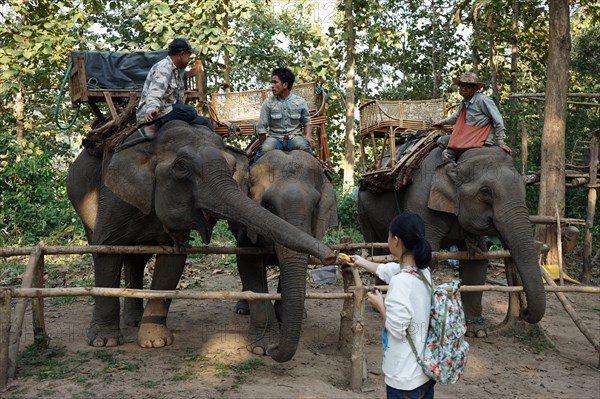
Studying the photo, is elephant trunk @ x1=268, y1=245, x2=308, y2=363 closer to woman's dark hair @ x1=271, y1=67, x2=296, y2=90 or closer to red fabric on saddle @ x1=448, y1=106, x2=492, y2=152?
woman's dark hair @ x1=271, y1=67, x2=296, y2=90

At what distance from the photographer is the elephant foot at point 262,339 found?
617cm

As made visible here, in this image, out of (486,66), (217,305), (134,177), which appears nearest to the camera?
(134,177)

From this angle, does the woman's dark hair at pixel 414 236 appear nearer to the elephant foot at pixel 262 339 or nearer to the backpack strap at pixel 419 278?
the backpack strap at pixel 419 278

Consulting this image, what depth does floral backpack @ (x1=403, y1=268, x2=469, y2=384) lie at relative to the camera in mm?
3438

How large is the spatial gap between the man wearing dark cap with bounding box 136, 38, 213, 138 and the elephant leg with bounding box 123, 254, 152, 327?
6.84 feet

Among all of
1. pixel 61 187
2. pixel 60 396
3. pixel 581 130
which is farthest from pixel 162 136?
pixel 581 130

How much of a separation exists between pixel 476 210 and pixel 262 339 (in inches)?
108

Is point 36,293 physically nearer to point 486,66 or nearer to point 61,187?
point 61,187

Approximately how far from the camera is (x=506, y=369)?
6.29 meters

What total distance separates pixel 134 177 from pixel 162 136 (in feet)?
1.59

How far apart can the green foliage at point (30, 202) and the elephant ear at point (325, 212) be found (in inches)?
328

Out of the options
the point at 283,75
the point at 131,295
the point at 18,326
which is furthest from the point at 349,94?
the point at 18,326

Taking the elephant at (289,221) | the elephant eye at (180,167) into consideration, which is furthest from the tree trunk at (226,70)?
the elephant eye at (180,167)

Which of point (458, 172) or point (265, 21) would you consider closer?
point (458, 172)
